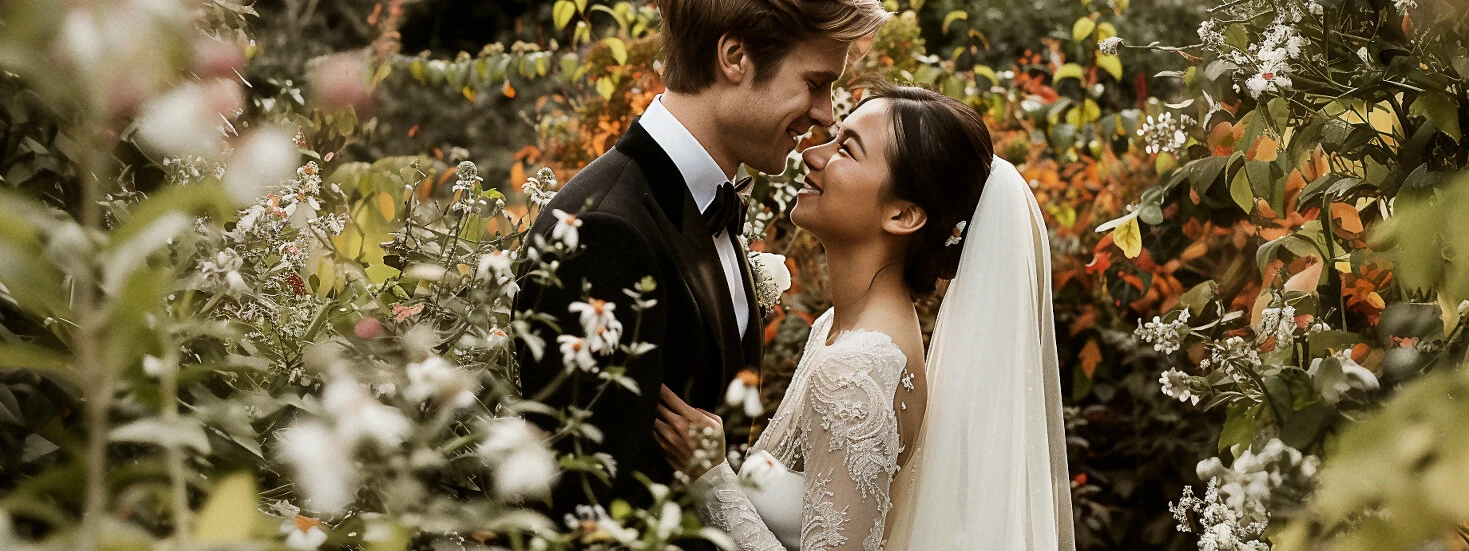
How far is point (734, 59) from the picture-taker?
7.86ft

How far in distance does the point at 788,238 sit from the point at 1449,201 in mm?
3867

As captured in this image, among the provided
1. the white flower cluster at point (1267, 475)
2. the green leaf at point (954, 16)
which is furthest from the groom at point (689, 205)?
the green leaf at point (954, 16)

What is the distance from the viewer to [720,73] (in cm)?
242

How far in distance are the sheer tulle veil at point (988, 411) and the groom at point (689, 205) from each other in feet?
1.46

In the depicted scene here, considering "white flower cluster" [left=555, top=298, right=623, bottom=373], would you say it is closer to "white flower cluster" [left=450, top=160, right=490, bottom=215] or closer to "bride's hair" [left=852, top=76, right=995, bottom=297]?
"white flower cluster" [left=450, top=160, right=490, bottom=215]

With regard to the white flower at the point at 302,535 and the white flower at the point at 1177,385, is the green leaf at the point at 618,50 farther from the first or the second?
the white flower at the point at 302,535

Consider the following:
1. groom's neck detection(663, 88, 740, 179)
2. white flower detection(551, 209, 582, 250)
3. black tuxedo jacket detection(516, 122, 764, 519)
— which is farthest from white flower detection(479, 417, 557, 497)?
groom's neck detection(663, 88, 740, 179)

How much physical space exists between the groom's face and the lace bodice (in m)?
0.47

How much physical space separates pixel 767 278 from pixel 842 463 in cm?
70

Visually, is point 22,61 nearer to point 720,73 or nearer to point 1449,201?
point 1449,201

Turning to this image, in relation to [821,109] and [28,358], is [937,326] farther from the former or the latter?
[28,358]

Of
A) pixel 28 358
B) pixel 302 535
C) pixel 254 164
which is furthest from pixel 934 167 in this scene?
pixel 28 358

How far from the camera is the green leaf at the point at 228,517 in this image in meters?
0.79

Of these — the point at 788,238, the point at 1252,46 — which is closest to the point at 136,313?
the point at 1252,46
